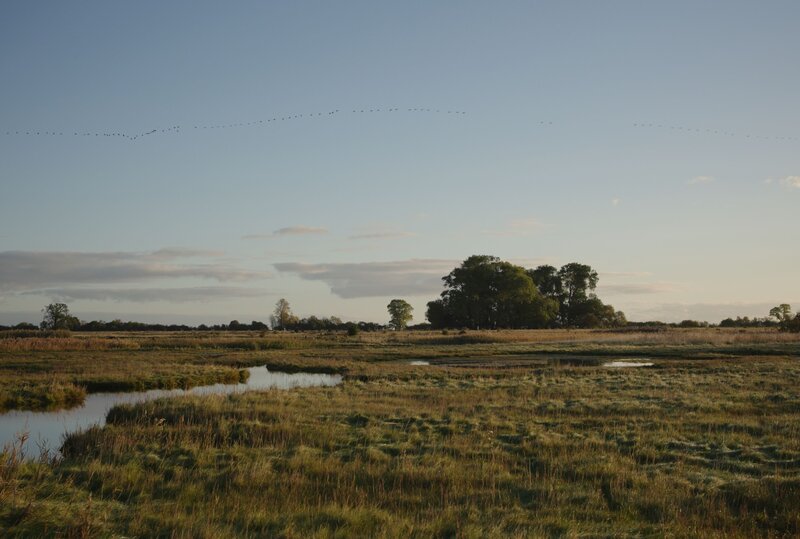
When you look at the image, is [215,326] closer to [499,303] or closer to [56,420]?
[499,303]

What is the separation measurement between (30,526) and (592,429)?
1403 cm

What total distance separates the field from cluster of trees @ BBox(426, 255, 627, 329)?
325 ft

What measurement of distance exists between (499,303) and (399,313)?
33.4 meters

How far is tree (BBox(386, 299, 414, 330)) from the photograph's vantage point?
16038 centimetres

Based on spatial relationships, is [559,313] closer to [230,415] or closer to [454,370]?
[454,370]

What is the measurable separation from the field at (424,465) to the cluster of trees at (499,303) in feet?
325

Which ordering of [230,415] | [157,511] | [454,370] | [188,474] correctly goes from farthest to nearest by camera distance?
1. [454,370]
2. [230,415]
3. [188,474]
4. [157,511]

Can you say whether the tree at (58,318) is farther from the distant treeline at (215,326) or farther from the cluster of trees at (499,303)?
the cluster of trees at (499,303)

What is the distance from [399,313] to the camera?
161125 mm

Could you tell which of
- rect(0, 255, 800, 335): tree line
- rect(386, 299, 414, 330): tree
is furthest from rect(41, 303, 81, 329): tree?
rect(386, 299, 414, 330): tree

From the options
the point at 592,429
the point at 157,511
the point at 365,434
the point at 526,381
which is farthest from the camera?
the point at 526,381

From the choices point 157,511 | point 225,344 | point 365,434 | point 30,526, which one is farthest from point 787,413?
point 225,344

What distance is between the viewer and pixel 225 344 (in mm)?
69438

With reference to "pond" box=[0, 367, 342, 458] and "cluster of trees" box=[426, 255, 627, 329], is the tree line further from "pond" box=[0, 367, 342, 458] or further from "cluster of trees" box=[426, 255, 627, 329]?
"pond" box=[0, 367, 342, 458]
